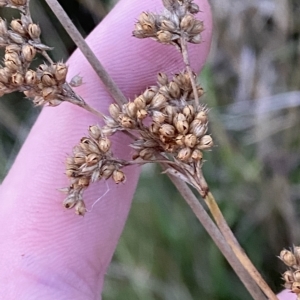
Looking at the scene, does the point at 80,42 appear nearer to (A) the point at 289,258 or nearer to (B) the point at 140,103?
(B) the point at 140,103

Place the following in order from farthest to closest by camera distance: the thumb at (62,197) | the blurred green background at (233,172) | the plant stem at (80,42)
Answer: the blurred green background at (233,172) < the thumb at (62,197) < the plant stem at (80,42)

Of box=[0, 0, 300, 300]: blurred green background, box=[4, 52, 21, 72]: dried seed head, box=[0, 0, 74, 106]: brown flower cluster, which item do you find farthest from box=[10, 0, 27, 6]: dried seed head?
box=[0, 0, 300, 300]: blurred green background

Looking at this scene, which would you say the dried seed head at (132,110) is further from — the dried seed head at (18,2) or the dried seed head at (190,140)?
the dried seed head at (18,2)

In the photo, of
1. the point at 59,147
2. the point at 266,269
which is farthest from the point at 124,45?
the point at 266,269

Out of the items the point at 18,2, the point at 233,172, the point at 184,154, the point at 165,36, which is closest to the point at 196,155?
the point at 184,154

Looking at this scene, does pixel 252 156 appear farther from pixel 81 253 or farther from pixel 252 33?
pixel 81 253

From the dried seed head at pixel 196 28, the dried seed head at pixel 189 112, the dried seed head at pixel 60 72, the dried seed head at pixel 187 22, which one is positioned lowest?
the dried seed head at pixel 189 112

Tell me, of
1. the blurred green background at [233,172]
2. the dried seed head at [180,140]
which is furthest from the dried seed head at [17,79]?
the blurred green background at [233,172]
